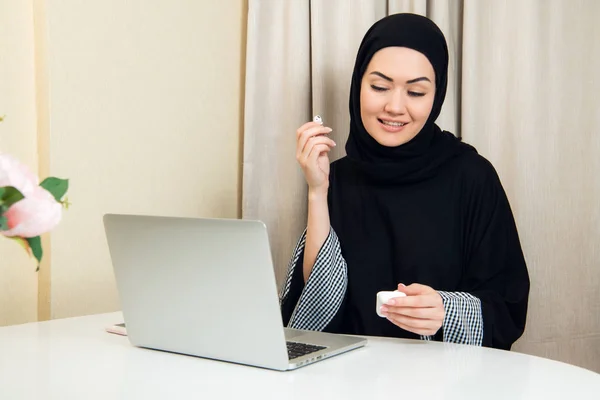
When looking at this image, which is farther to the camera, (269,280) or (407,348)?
(407,348)

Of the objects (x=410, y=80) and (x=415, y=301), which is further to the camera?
(x=410, y=80)

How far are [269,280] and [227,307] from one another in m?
0.09

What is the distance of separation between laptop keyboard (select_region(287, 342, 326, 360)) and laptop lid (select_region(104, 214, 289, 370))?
0.08 m

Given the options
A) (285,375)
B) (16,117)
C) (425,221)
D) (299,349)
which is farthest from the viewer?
(425,221)

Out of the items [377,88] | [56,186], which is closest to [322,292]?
[377,88]

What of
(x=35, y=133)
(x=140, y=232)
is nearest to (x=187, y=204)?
(x=35, y=133)

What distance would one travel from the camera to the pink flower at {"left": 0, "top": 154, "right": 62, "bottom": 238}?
704 millimetres

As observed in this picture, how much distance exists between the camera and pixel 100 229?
1.66 meters

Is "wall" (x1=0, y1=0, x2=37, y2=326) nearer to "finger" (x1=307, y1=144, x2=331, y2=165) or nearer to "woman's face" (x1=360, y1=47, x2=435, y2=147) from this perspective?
"finger" (x1=307, y1=144, x2=331, y2=165)

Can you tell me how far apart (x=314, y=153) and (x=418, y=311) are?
48 centimetres

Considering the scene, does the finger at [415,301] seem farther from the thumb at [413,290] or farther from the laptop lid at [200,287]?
the laptop lid at [200,287]

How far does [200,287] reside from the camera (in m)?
1.11

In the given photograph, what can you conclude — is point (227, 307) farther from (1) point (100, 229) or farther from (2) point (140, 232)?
(1) point (100, 229)

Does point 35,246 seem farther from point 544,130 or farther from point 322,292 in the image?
point 544,130
